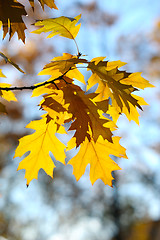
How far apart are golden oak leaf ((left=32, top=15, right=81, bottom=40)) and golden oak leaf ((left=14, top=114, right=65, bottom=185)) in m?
0.34

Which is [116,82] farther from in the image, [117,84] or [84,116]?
[84,116]

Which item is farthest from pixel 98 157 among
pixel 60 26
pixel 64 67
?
pixel 60 26

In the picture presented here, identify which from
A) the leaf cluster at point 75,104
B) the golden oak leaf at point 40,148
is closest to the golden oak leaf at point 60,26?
the leaf cluster at point 75,104

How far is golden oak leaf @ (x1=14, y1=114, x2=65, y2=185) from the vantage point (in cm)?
→ 93

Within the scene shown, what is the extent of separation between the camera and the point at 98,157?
93 cm

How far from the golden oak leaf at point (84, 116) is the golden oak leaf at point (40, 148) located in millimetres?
161

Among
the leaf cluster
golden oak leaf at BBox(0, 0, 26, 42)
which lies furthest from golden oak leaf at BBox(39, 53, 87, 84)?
golden oak leaf at BBox(0, 0, 26, 42)

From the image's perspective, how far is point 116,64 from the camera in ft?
2.87

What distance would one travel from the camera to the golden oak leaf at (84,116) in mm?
788

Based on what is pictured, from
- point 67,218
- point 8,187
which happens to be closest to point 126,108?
point 8,187

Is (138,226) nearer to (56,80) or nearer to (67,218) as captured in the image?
(67,218)

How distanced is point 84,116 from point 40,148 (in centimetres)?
27

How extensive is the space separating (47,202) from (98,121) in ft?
35.2

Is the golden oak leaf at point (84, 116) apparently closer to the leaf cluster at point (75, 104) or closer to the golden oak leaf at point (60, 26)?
the leaf cluster at point (75, 104)
